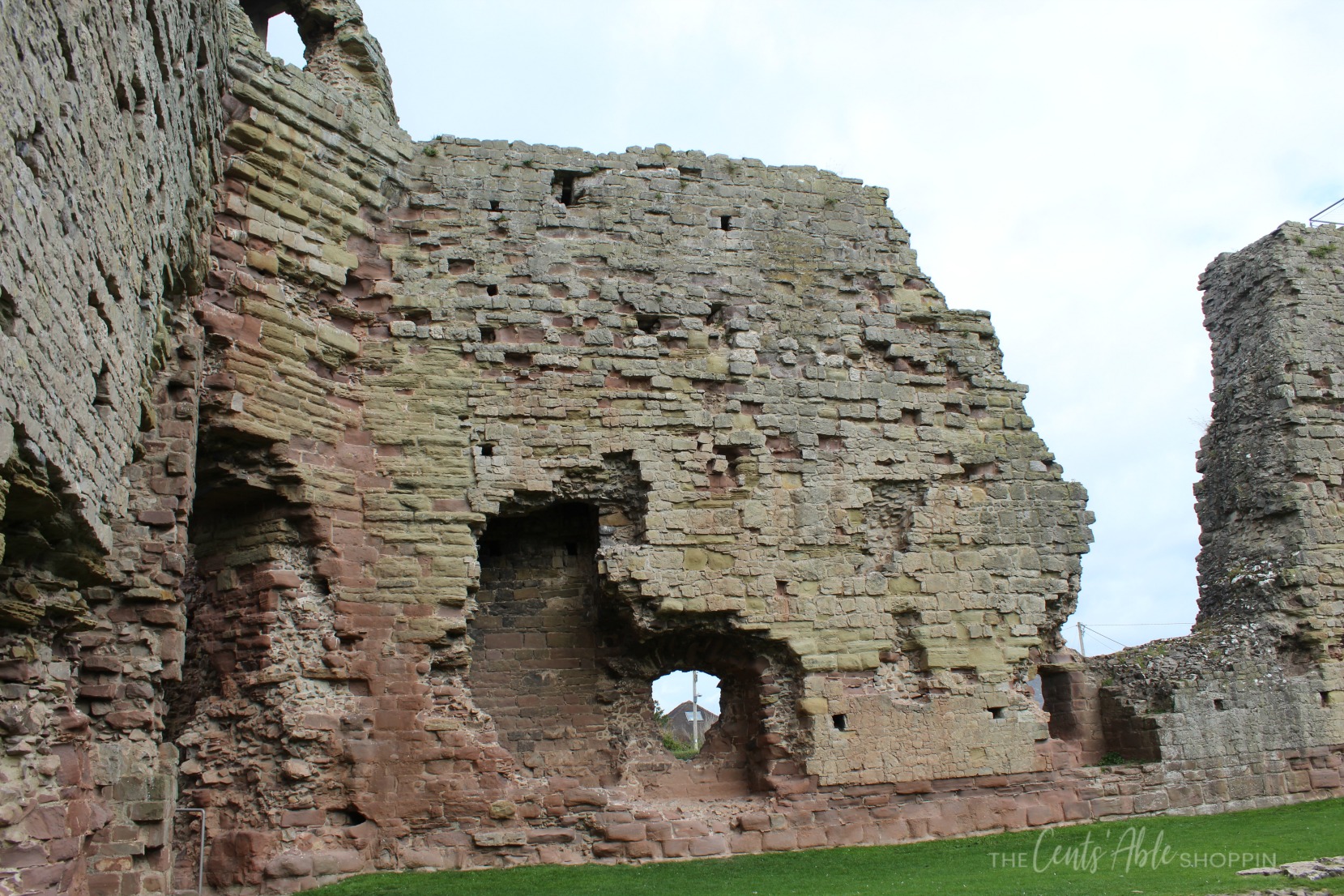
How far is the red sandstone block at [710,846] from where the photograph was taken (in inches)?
363

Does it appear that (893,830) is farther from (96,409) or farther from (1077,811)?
(96,409)

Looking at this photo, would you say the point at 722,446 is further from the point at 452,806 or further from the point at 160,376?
the point at 160,376

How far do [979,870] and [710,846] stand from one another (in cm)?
219

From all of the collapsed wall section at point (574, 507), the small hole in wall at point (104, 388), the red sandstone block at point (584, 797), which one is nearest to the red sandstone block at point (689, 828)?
the collapsed wall section at point (574, 507)

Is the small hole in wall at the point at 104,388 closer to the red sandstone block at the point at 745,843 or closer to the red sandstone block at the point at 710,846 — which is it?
the red sandstone block at the point at 710,846

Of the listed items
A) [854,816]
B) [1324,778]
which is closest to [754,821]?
[854,816]

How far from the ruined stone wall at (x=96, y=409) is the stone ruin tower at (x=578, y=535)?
5cm

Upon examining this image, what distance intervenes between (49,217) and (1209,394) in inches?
521

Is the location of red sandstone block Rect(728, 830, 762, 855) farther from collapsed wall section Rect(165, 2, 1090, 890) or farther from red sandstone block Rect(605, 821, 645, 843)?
red sandstone block Rect(605, 821, 645, 843)

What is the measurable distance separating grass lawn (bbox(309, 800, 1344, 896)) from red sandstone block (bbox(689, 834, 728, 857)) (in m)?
0.17

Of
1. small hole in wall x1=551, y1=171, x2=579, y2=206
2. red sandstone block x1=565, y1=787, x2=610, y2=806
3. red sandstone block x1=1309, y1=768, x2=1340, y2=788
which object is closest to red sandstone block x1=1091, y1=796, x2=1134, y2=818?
red sandstone block x1=1309, y1=768, x2=1340, y2=788

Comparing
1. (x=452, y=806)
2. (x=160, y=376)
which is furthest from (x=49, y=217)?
(x=452, y=806)

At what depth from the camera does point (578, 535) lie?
10.5 meters

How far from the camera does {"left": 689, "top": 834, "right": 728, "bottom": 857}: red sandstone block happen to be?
923 cm
